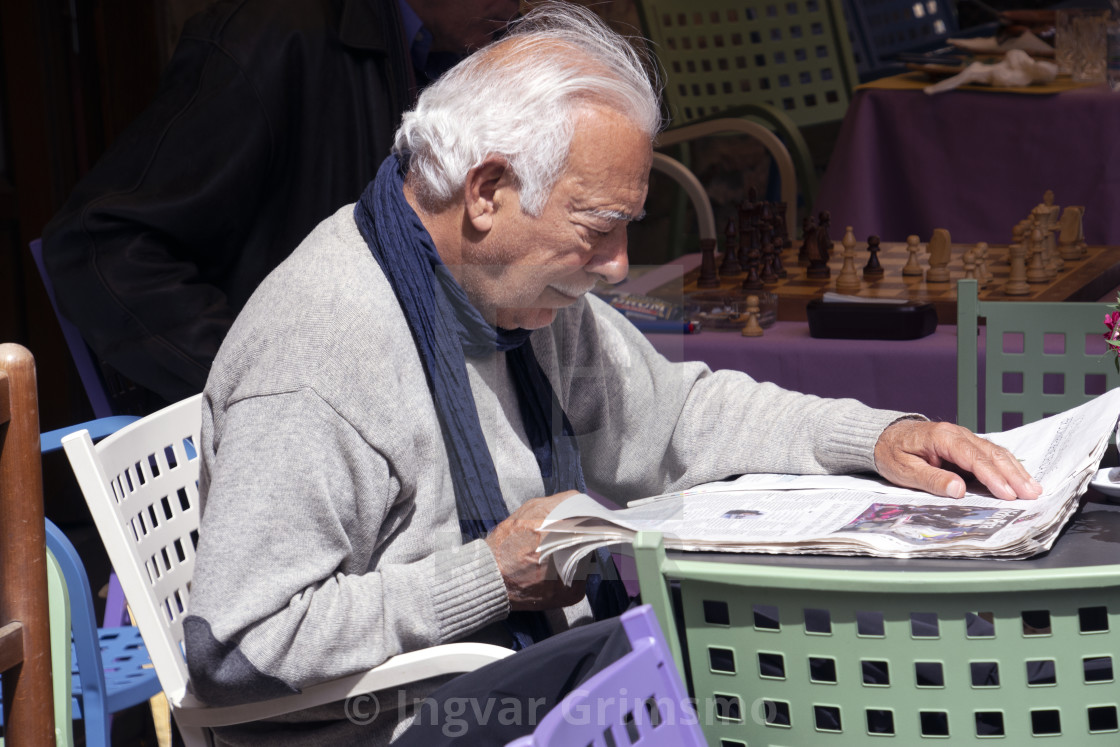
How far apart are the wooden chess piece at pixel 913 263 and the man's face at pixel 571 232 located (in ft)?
4.91

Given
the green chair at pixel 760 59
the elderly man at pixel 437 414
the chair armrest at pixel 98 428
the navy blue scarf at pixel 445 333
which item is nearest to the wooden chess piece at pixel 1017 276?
the elderly man at pixel 437 414

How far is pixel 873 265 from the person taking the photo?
9.64 ft

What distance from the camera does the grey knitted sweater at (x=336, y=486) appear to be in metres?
1.33

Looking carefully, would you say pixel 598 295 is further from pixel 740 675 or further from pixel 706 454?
pixel 740 675

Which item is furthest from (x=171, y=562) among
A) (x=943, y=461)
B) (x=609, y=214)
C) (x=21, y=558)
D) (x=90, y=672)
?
(x=943, y=461)

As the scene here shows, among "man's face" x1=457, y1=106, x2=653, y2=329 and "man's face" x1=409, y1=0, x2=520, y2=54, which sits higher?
"man's face" x1=409, y1=0, x2=520, y2=54

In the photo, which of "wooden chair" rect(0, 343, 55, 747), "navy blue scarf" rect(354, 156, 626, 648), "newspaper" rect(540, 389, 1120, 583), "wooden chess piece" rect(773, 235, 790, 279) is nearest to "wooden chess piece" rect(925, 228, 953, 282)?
"wooden chess piece" rect(773, 235, 790, 279)

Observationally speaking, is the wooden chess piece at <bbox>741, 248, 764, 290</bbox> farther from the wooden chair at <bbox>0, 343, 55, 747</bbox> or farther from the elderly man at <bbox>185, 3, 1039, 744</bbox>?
the wooden chair at <bbox>0, 343, 55, 747</bbox>

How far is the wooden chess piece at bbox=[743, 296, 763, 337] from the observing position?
2.58 meters

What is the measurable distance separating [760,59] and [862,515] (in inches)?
163

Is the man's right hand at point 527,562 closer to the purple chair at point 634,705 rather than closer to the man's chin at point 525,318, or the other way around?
the man's chin at point 525,318

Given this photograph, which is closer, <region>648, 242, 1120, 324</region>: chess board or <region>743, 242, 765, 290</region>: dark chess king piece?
<region>648, 242, 1120, 324</region>: chess board

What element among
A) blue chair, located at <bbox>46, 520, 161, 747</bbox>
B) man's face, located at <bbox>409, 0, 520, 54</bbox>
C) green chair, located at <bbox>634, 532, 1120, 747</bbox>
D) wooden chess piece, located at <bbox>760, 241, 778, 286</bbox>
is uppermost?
man's face, located at <bbox>409, 0, 520, 54</bbox>

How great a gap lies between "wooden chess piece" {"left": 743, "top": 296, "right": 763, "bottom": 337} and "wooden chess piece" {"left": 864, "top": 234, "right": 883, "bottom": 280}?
428 millimetres
